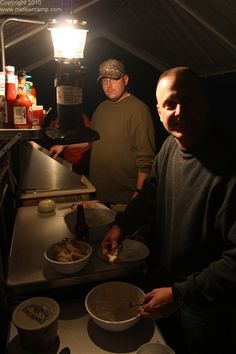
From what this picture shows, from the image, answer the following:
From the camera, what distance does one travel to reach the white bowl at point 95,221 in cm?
178

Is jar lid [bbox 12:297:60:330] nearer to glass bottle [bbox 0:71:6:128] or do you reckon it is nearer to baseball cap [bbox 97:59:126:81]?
glass bottle [bbox 0:71:6:128]

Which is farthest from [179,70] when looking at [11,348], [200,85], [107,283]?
[11,348]

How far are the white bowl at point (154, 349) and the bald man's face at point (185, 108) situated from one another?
842 mm

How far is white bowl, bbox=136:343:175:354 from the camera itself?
114 centimetres

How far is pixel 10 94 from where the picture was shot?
1611 millimetres

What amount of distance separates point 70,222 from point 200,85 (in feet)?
3.51

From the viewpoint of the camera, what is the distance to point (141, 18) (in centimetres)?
355

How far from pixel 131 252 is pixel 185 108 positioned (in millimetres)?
760

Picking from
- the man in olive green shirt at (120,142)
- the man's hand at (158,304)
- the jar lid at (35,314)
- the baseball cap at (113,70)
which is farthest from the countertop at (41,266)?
the baseball cap at (113,70)

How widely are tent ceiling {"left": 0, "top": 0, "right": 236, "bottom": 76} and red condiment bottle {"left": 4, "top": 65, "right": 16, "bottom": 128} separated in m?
0.43

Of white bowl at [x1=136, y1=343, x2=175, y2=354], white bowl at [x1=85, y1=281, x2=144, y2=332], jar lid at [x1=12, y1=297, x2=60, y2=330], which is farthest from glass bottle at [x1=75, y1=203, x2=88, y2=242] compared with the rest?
white bowl at [x1=136, y1=343, x2=175, y2=354]

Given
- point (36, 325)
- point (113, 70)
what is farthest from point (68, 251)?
point (113, 70)

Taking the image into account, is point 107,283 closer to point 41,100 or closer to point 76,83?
point 76,83

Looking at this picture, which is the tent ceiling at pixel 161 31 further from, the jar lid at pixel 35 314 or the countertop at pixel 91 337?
the countertop at pixel 91 337
